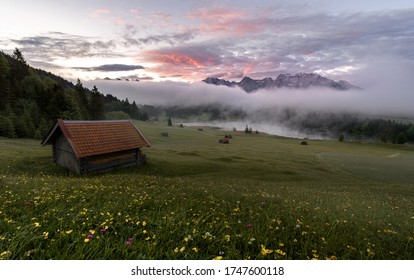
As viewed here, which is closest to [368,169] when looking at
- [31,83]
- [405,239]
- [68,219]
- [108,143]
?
[405,239]

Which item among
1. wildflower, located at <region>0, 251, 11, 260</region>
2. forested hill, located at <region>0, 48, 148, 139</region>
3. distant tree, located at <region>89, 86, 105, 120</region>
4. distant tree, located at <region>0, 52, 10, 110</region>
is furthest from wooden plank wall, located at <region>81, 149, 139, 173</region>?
distant tree, located at <region>89, 86, 105, 120</region>

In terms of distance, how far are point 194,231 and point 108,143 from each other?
910 inches

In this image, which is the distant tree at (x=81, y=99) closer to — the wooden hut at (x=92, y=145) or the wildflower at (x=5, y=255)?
the wooden hut at (x=92, y=145)

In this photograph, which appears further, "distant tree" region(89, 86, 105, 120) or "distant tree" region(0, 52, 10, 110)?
"distant tree" region(89, 86, 105, 120)

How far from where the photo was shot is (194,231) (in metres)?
4.99

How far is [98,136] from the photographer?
80.3 ft

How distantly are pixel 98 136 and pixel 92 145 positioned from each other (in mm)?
1817

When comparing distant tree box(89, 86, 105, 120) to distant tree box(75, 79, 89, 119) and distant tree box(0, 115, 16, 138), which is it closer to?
distant tree box(75, 79, 89, 119)

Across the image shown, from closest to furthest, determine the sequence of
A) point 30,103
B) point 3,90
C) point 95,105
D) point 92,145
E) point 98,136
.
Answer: point 92,145 < point 98,136 < point 3,90 < point 30,103 < point 95,105

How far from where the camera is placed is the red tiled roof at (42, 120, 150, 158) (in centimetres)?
2228

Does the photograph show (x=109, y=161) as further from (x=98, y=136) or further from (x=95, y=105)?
(x=95, y=105)

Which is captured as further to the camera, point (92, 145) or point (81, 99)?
point (81, 99)

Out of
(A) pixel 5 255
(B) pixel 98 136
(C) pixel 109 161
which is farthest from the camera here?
(C) pixel 109 161

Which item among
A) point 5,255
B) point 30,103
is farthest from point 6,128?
point 5,255
